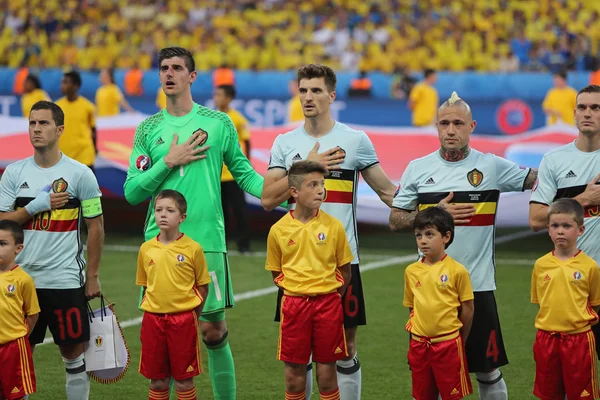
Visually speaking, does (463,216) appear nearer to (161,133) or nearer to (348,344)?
(348,344)

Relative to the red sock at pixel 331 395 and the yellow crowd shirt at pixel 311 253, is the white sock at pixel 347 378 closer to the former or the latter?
the red sock at pixel 331 395

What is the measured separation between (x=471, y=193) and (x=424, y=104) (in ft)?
41.3

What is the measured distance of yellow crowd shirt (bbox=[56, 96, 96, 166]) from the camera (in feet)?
39.3

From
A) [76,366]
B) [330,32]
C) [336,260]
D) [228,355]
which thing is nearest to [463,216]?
[336,260]

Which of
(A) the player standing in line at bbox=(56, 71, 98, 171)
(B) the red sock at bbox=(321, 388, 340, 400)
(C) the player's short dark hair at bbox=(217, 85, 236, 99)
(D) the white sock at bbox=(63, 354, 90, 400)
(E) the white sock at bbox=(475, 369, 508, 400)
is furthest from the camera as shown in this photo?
(A) the player standing in line at bbox=(56, 71, 98, 171)

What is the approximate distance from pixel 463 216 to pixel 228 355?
5.30 feet

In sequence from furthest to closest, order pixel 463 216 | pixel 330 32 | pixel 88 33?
pixel 88 33 → pixel 330 32 → pixel 463 216

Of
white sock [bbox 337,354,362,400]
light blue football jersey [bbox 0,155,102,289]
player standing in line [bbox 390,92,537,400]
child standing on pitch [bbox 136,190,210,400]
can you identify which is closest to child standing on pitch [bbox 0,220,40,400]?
light blue football jersey [bbox 0,155,102,289]

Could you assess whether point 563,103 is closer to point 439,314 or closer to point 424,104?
point 424,104

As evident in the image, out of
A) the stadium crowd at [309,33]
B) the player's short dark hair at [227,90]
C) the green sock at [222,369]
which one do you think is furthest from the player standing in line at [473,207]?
the stadium crowd at [309,33]

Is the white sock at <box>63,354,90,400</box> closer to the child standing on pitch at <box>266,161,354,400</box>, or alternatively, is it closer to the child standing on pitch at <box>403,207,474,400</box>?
the child standing on pitch at <box>266,161,354,400</box>

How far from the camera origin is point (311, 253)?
5.20 meters

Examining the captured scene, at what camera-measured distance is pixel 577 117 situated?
5352 millimetres

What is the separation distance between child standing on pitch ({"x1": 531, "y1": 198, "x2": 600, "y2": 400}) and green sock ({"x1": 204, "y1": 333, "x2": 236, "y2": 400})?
1.75 metres
